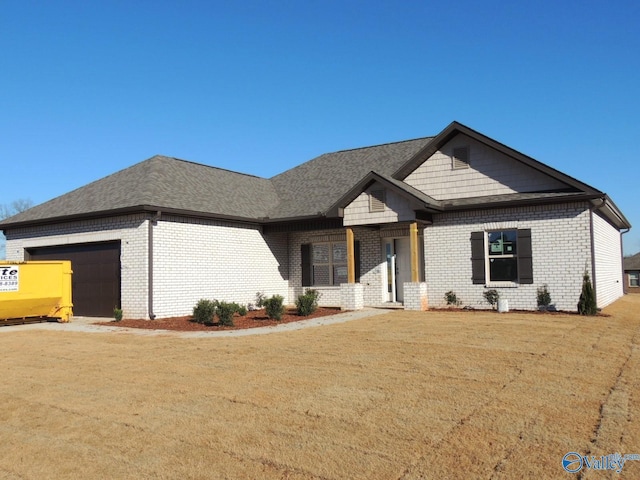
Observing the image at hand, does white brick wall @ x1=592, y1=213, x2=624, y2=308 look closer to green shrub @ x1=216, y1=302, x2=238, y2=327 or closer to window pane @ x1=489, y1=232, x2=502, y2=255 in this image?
window pane @ x1=489, y1=232, x2=502, y2=255

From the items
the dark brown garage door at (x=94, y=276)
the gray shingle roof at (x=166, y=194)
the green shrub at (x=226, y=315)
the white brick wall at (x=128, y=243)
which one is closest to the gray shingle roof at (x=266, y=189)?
the gray shingle roof at (x=166, y=194)

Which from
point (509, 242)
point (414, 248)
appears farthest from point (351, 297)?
point (509, 242)

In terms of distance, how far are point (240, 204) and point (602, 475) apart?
17.1 metres

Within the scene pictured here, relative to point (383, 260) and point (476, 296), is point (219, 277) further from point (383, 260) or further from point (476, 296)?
point (476, 296)

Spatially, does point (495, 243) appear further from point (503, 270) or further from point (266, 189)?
point (266, 189)

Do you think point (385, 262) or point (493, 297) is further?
point (385, 262)

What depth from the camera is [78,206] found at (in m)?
18.1

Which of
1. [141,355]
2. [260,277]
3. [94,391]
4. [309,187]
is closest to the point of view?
[94,391]

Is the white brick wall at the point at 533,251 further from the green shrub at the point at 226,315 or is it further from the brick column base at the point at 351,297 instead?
the green shrub at the point at 226,315

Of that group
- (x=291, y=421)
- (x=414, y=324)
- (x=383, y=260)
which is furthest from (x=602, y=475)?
(x=383, y=260)

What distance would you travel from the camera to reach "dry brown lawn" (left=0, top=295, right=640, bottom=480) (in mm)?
4488

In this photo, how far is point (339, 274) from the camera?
20.2 m

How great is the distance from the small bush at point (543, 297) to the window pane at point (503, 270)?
797 mm

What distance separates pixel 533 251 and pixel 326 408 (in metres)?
11.5
